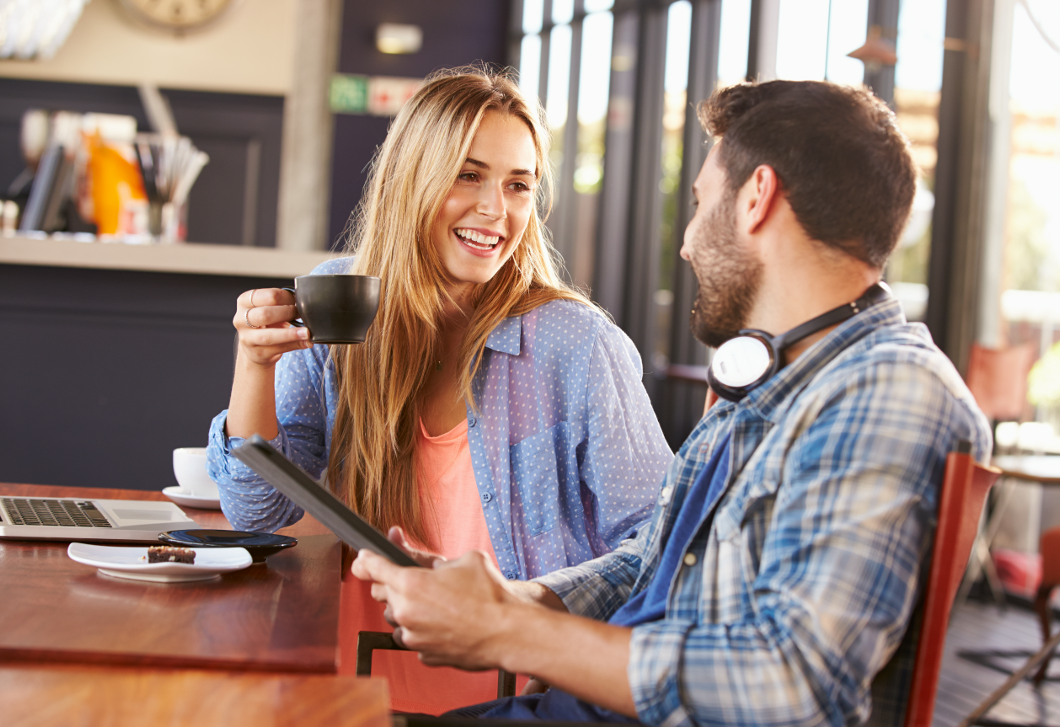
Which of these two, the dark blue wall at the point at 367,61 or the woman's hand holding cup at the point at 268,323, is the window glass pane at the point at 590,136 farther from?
the woman's hand holding cup at the point at 268,323

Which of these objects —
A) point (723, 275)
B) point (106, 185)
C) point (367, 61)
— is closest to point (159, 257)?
point (106, 185)

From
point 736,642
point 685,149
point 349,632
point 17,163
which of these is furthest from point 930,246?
point 17,163

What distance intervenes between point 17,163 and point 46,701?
18.4 ft

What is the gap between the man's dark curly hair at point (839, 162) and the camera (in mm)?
1003

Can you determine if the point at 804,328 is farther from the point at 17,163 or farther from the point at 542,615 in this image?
the point at 17,163

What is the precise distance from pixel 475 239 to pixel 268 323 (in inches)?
18.4

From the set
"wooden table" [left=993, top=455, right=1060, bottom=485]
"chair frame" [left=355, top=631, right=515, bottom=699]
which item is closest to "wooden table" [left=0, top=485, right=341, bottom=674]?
"chair frame" [left=355, top=631, right=515, bottom=699]

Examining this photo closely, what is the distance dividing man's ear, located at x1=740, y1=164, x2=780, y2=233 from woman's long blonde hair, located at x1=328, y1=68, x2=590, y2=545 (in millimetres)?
660

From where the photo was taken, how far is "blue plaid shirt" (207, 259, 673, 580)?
1.53 m

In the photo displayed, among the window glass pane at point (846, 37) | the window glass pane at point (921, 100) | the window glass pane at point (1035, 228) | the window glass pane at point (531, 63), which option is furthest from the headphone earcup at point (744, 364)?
the window glass pane at point (531, 63)

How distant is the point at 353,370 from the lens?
1620 mm

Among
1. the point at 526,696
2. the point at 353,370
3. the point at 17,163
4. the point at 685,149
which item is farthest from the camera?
the point at 17,163

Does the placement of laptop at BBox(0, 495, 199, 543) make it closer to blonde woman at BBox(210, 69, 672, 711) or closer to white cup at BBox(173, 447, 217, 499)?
white cup at BBox(173, 447, 217, 499)

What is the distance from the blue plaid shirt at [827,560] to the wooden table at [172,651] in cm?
28
